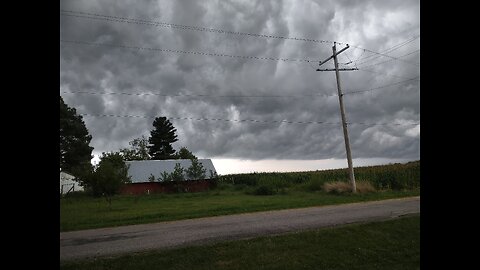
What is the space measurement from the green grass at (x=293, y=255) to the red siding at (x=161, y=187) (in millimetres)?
38463

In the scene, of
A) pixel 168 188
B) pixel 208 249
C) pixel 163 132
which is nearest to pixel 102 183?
pixel 208 249

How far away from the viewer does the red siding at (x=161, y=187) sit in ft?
162

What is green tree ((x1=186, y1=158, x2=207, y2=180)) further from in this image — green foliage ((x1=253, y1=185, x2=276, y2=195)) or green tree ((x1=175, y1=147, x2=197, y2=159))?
green tree ((x1=175, y1=147, x2=197, y2=159))

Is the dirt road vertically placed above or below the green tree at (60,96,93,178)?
below

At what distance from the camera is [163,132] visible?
306ft

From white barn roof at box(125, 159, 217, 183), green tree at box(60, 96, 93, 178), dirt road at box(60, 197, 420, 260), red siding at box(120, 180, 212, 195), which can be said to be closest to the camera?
dirt road at box(60, 197, 420, 260)

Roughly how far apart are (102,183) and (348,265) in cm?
2005

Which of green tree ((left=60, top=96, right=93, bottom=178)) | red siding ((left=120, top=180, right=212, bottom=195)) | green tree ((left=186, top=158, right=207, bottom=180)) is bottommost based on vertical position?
red siding ((left=120, top=180, right=212, bottom=195))

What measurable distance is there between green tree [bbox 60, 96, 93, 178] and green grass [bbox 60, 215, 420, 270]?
2064 inches

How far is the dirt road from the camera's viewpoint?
36.9 feet

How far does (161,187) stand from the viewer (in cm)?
5041

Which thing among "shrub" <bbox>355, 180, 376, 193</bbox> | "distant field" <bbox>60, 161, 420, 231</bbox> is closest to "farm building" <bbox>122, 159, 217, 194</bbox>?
"distant field" <bbox>60, 161, 420, 231</bbox>

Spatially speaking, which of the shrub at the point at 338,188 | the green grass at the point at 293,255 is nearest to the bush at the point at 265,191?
the shrub at the point at 338,188
